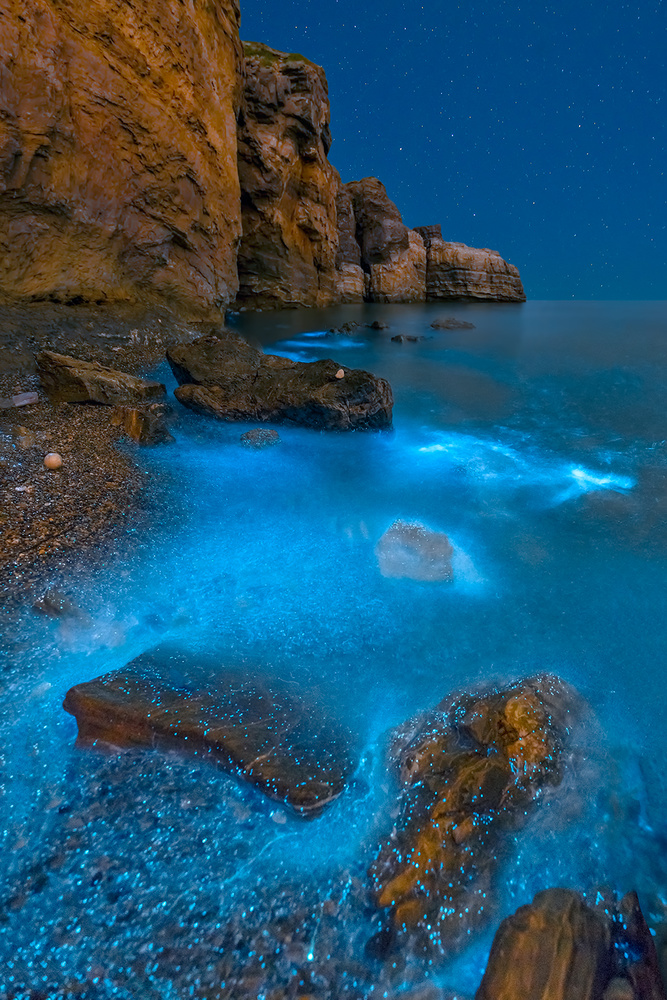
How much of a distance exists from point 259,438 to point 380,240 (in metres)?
41.4

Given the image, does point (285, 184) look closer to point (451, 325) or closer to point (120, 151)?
point (451, 325)

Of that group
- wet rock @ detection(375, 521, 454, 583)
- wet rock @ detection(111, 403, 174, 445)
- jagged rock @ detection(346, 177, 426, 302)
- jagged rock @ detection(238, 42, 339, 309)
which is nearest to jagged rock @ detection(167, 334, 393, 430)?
wet rock @ detection(111, 403, 174, 445)

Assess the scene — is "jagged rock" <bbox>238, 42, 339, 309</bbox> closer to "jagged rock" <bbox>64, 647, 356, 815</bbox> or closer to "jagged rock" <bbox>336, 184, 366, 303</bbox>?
"jagged rock" <bbox>336, 184, 366, 303</bbox>

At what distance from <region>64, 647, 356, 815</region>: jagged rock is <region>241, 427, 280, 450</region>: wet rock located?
4842mm

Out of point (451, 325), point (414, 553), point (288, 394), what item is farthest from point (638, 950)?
point (451, 325)

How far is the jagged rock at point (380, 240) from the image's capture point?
42281 mm

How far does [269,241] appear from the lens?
29609mm

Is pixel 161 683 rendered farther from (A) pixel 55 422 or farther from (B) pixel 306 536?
(A) pixel 55 422

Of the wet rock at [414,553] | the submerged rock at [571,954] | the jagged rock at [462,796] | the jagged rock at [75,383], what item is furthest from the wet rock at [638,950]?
the jagged rock at [75,383]

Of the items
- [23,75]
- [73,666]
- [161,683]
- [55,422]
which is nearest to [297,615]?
[161,683]

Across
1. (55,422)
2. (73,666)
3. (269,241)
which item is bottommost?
(73,666)

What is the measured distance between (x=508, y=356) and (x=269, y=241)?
1901 centimetres

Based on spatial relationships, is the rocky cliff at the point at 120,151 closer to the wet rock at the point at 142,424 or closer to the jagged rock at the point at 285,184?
the wet rock at the point at 142,424

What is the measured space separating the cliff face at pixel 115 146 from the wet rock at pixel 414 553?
32.9 ft
